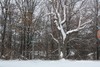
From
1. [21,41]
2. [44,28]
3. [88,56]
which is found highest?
[44,28]

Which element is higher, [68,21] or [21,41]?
[68,21]

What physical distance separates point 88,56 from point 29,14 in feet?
36.8

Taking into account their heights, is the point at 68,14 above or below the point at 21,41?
above

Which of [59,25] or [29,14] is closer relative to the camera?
[59,25]

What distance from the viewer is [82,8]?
31.0 m

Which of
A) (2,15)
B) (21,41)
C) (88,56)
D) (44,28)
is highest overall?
(2,15)

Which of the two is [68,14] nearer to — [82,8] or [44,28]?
[82,8]

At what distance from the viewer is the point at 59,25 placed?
2583cm
